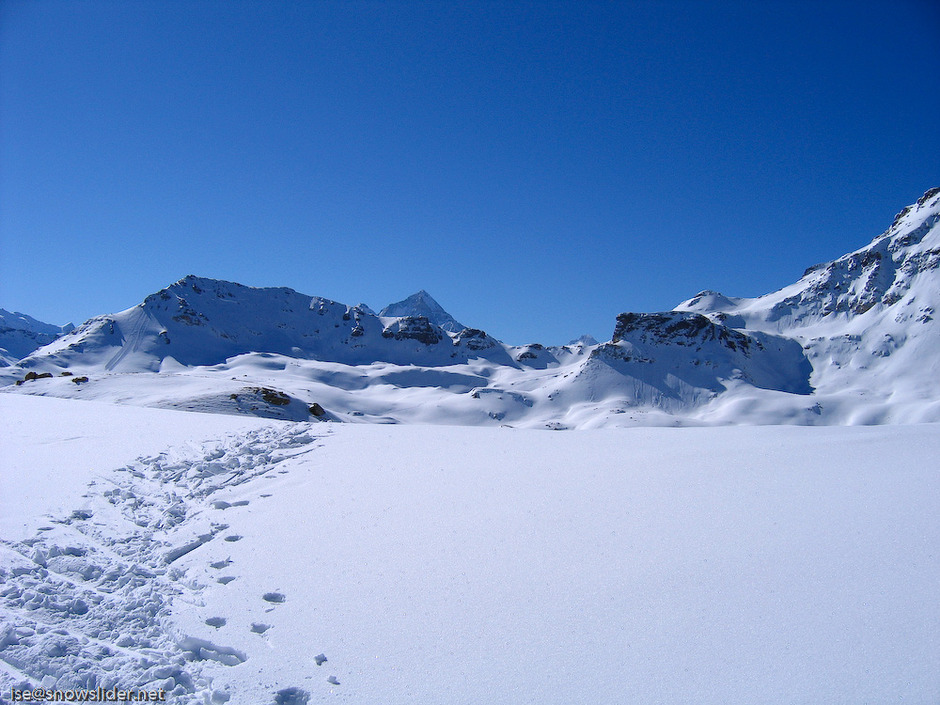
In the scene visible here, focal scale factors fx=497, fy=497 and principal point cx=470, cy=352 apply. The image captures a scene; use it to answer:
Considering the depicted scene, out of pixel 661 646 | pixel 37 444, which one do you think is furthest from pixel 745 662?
pixel 37 444

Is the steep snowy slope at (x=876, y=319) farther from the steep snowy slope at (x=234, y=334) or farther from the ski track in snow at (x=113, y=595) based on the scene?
the ski track in snow at (x=113, y=595)

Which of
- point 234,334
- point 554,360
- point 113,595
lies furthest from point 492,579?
point 554,360

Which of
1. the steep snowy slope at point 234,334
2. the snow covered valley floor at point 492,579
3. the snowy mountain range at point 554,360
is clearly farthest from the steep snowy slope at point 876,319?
the steep snowy slope at point 234,334

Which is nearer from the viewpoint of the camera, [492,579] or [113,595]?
[113,595]

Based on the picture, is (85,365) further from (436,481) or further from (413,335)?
(436,481)

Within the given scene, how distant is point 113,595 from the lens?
15.2 ft

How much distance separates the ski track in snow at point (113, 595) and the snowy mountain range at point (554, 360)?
114 ft

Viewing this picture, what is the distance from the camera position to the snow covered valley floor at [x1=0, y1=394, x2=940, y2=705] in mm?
3461

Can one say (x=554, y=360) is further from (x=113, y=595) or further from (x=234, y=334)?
(x=113, y=595)

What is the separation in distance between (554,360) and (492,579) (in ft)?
589

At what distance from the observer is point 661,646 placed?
12.1ft

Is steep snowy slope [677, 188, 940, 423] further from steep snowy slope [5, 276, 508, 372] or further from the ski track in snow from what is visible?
the ski track in snow

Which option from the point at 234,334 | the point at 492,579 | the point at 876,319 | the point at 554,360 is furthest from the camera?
the point at 554,360

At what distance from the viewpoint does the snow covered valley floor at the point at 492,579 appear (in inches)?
136
